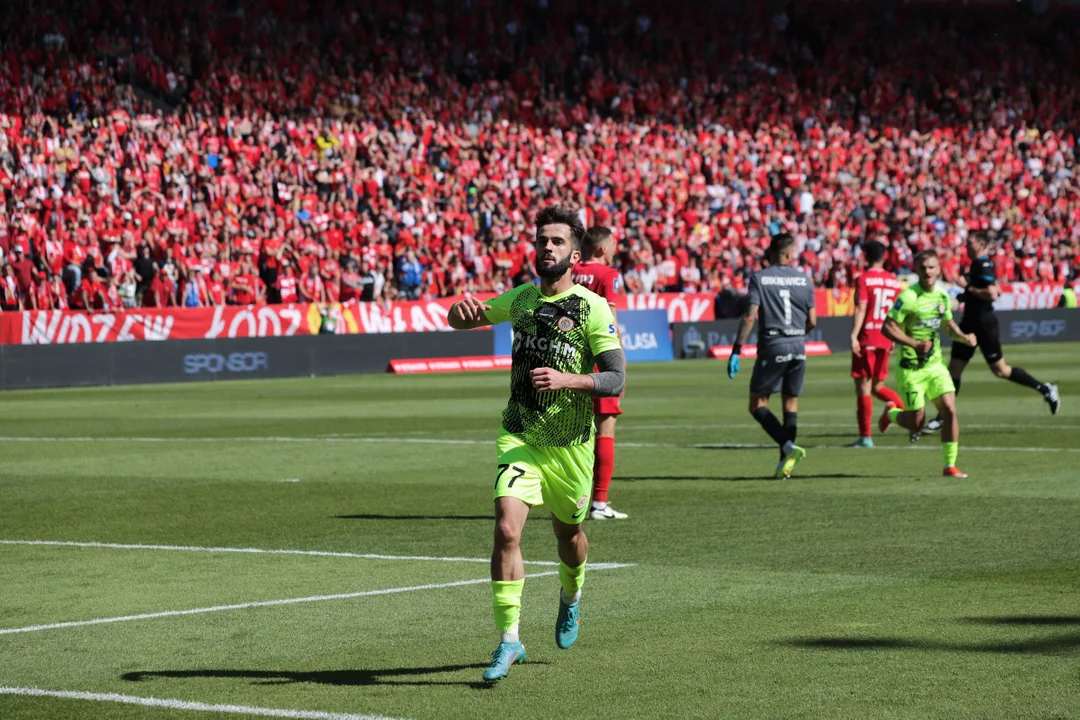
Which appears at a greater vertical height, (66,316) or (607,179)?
(607,179)

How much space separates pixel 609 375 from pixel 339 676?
5.58 ft

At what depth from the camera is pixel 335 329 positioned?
35.6 metres

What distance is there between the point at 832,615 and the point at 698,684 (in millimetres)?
1730

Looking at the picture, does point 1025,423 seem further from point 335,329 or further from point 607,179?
point 607,179

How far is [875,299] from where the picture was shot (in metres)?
18.6

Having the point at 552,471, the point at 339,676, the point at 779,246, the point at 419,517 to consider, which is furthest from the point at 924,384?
the point at 339,676

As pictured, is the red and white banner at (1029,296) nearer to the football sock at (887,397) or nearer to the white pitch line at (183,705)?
the football sock at (887,397)

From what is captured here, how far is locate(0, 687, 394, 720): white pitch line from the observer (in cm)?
621

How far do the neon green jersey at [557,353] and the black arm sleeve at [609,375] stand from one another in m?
0.03

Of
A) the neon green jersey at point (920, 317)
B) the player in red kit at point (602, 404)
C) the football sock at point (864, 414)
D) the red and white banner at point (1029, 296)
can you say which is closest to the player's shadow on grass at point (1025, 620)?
the player in red kit at point (602, 404)

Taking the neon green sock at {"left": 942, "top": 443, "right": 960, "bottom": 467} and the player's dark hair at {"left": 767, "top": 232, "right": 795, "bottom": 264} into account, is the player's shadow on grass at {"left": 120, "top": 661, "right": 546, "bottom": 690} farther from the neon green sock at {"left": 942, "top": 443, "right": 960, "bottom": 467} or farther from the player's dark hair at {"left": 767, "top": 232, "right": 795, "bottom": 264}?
the player's dark hair at {"left": 767, "top": 232, "right": 795, "bottom": 264}

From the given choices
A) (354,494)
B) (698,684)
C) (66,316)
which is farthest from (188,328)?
(698,684)

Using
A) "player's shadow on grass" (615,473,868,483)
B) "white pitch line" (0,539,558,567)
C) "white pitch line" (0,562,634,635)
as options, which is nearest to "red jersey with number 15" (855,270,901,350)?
"player's shadow on grass" (615,473,868,483)

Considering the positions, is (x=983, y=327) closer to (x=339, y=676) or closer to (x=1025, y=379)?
(x=1025, y=379)
